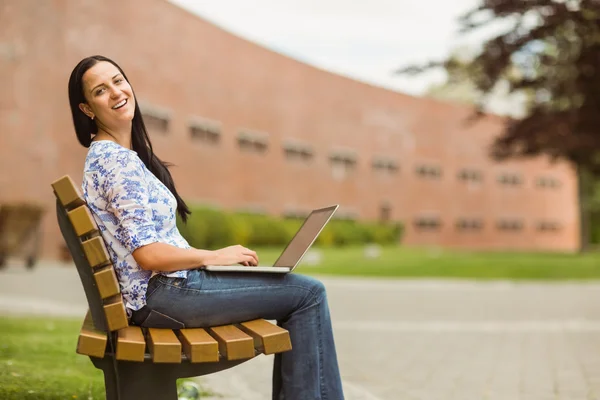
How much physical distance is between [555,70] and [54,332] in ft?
42.5

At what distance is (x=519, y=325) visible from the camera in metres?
8.17

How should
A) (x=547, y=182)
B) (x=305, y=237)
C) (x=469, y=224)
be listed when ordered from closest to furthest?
(x=305, y=237) → (x=469, y=224) → (x=547, y=182)

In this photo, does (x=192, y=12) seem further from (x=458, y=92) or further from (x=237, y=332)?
(x=458, y=92)

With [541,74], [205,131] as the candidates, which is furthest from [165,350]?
[205,131]

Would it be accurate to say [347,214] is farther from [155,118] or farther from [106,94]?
[106,94]

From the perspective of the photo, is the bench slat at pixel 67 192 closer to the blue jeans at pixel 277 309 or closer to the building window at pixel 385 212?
the blue jeans at pixel 277 309

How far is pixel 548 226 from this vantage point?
45.1 m

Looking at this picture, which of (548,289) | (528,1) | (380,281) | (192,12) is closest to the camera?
(528,1)

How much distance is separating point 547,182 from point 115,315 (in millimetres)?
45012

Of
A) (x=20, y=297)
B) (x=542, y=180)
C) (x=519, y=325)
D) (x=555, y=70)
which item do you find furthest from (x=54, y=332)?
(x=542, y=180)

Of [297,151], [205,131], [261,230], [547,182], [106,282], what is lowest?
[261,230]

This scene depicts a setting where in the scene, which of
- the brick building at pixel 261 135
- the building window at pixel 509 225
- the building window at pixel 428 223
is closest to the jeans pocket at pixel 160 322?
the brick building at pixel 261 135

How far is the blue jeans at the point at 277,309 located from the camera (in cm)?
284

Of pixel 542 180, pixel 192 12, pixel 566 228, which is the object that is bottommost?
pixel 566 228
